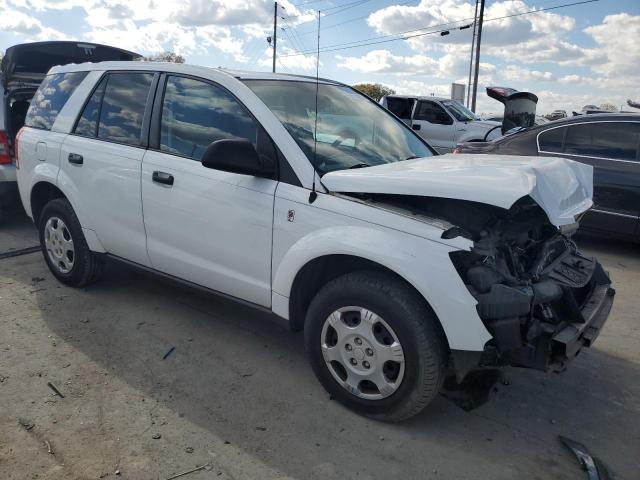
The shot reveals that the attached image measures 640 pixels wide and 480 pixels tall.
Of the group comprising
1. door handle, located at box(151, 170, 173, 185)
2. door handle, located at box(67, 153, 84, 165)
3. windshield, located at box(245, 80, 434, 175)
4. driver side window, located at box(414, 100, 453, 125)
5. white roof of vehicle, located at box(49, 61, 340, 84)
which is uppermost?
driver side window, located at box(414, 100, 453, 125)

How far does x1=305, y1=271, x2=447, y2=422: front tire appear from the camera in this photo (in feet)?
8.68


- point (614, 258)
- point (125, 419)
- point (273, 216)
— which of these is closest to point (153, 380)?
point (125, 419)

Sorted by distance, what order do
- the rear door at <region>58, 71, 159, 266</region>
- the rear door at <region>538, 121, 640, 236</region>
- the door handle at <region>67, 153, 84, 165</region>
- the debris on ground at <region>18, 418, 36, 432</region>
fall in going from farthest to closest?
the rear door at <region>538, 121, 640, 236</region>
the door handle at <region>67, 153, 84, 165</region>
the rear door at <region>58, 71, 159, 266</region>
the debris on ground at <region>18, 418, 36, 432</region>

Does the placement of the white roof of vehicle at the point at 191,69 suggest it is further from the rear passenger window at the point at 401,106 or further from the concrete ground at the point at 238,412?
the rear passenger window at the point at 401,106

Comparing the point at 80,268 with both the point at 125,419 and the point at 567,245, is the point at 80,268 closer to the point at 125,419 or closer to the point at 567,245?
the point at 125,419

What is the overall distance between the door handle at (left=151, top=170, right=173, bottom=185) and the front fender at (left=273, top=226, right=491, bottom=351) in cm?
129

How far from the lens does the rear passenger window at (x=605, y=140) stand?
19.7 ft

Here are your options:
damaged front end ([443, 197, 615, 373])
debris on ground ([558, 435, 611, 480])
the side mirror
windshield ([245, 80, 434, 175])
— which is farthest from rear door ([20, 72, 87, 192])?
debris on ground ([558, 435, 611, 480])

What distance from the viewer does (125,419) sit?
2.89 m

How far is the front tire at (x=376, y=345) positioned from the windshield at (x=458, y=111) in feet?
37.9

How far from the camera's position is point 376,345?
277 cm

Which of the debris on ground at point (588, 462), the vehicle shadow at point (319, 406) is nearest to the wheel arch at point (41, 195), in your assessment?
the vehicle shadow at point (319, 406)

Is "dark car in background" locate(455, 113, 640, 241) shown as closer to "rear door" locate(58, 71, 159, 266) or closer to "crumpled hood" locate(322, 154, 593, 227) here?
"crumpled hood" locate(322, 154, 593, 227)

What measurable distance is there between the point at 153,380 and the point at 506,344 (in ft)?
6.73
